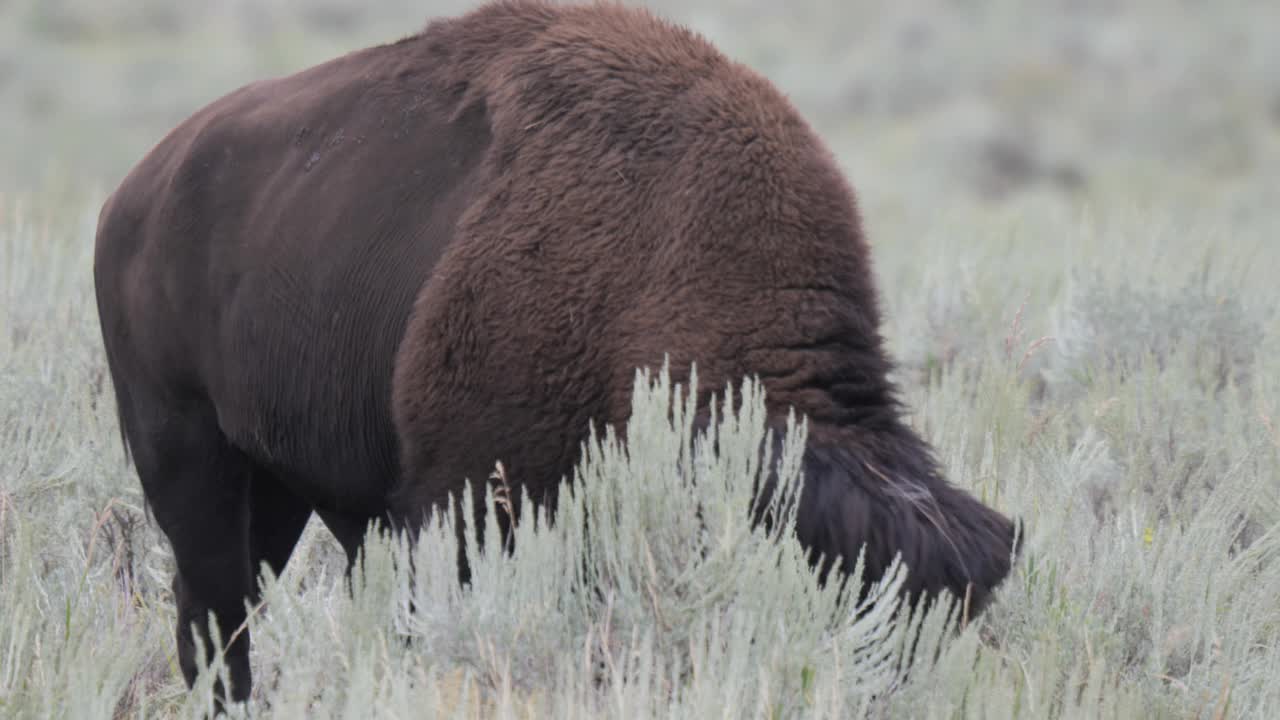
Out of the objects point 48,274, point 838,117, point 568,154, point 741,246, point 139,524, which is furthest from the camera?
point 838,117

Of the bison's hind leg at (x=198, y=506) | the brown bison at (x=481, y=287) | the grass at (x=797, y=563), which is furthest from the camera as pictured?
the bison's hind leg at (x=198, y=506)

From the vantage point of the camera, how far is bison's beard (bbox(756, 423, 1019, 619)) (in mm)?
2777

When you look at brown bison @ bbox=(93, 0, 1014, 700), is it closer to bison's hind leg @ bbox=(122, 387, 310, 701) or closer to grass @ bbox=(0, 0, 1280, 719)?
bison's hind leg @ bbox=(122, 387, 310, 701)

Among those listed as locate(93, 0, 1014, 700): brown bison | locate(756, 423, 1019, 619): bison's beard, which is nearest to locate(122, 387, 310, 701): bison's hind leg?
locate(93, 0, 1014, 700): brown bison

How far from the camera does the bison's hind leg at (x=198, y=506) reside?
398 centimetres

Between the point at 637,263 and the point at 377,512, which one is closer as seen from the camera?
the point at 637,263

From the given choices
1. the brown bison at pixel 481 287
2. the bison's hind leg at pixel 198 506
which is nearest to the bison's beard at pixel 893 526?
the brown bison at pixel 481 287

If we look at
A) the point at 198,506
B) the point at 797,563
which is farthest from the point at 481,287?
the point at 198,506

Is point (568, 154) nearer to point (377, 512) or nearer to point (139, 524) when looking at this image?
point (377, 512)

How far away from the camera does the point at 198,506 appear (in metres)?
3.99

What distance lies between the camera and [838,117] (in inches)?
1102

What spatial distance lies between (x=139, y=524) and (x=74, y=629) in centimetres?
136

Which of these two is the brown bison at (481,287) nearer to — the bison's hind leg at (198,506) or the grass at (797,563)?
the bison's hind leg at (198,506)

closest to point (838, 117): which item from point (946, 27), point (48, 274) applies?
point (946, 27)
